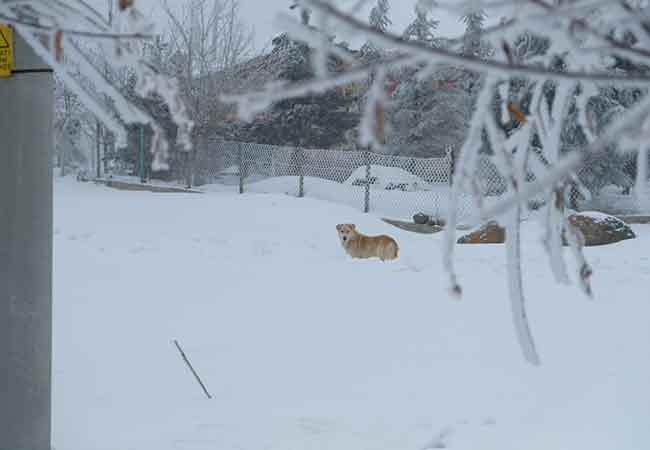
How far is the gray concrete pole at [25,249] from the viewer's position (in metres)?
3.46

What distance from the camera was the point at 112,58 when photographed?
5.12ft

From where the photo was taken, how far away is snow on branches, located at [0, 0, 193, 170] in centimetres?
147

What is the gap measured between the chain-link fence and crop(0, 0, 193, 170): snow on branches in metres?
13.5

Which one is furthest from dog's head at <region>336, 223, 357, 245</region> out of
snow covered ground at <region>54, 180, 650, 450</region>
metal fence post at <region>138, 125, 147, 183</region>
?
metal fence post at <region>138, 125, 147, 183</region>

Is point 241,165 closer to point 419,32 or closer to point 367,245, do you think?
point 367,245

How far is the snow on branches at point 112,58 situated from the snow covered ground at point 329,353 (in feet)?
10.1

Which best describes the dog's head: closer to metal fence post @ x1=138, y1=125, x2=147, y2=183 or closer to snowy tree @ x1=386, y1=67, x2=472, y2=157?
metal fence post @ x1=138, y1=125, x2=147, y2=183

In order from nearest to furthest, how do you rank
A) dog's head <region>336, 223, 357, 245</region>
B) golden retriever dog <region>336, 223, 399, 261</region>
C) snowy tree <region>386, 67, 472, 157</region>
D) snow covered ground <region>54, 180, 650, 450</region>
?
snow covered ground <region>54, 180, 650, 450</region> < golden retriever dog <region>336, 223, 399, 261</region> < dog's head <region>336, 223, 357, 245</region> < snowy tree <region>386, 67, 472, 157</region>

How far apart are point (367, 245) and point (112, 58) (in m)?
8.30

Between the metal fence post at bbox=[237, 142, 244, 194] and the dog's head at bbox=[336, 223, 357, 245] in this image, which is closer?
the dog's head at bbox=[336, 223, 357, 245]

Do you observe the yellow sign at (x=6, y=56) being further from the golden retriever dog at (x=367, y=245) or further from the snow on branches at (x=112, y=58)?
the golden retriever dog at (x=367, y=245)

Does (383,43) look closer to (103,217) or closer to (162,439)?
(162,439)

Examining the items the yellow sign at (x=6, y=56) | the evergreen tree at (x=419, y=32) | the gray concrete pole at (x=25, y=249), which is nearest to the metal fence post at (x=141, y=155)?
the gray concrete pole at (x=25, y=249)

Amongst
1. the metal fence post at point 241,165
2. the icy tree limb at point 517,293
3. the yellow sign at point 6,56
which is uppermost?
the yellow sign at point 6,56
